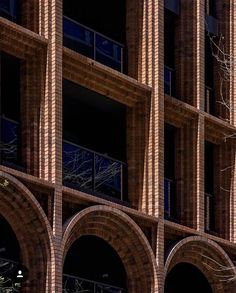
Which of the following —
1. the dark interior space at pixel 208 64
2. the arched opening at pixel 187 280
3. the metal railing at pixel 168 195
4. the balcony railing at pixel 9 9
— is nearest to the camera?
the balcony railing at pixel 9 9

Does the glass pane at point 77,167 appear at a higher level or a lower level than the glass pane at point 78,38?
lower

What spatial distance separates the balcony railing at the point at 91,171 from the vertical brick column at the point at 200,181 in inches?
97.7

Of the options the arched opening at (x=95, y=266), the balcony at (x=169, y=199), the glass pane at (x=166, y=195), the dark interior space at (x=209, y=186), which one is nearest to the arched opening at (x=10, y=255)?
the arched opening at (x=95, y=266)

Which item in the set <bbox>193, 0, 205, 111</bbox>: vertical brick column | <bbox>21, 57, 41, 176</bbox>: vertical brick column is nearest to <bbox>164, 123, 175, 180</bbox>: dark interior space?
<bbox>193, 0, 205, 111</bbox>: vertical brick column

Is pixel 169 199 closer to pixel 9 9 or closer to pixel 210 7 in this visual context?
pixel 210 7

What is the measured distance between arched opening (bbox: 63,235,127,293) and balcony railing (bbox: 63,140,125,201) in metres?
1.31

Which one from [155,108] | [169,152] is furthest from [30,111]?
[169,152]

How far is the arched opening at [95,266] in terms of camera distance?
2812 cm

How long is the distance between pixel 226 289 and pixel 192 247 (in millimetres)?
2080

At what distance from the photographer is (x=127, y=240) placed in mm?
28391

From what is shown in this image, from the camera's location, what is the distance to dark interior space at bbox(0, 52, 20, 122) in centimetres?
2666

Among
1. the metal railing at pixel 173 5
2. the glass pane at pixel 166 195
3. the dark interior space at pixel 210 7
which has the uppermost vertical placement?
the dark interior space at pixel 210 7

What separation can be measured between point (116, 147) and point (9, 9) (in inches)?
220

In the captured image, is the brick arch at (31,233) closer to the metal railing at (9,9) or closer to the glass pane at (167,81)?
the metal railing at (9,9)
